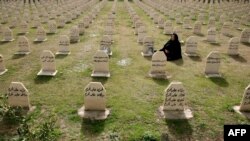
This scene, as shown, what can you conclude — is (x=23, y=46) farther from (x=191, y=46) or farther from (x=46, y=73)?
(x=191, y=46)

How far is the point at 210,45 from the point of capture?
1575 centimetres

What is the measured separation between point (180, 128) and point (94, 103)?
2531 mm

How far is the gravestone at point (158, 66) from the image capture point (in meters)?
10.7

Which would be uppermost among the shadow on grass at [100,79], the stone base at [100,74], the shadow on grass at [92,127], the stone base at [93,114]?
the stone base at [100,74]

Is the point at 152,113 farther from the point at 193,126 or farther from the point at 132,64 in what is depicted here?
the point at 132,64

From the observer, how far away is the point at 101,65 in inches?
424

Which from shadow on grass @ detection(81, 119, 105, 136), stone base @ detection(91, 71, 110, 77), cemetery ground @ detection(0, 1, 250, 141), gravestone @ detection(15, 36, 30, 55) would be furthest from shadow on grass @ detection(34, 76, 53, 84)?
gravestone @ detection(15, 36, 30, 55)

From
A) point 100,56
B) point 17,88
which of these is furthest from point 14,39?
point 17,88

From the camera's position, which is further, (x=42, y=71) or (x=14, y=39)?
(x=14, y=39)

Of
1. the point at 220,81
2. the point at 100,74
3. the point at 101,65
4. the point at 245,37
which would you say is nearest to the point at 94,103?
the point at 100,74

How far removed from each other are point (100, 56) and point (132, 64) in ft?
6.87

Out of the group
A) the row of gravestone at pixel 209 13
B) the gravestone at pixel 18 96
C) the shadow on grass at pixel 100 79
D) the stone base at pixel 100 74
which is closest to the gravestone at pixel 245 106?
the shadow on grass at pixel 100 79

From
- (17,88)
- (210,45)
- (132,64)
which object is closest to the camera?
(17,88)

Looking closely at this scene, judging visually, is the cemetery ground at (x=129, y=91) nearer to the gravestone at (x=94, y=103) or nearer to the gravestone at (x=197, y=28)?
the gravestone at (x=94, y=103)
